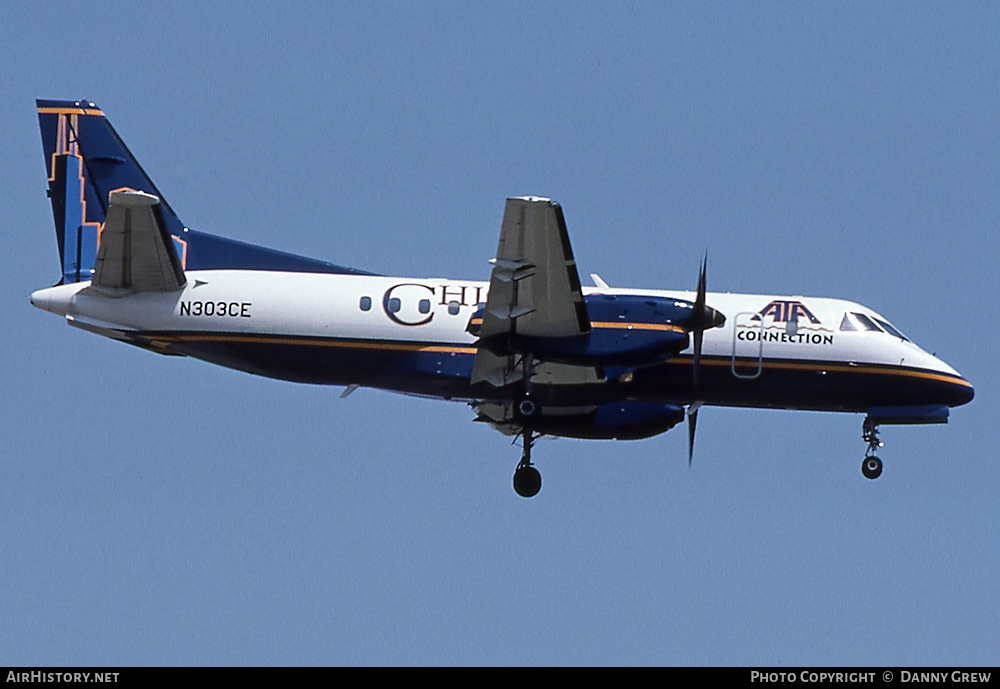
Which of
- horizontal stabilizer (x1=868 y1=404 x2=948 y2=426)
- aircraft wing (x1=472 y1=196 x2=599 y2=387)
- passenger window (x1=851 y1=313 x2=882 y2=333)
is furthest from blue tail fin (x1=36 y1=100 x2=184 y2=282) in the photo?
horizontal stabilizer (x1=868 y1=404 x2=948 y2=426)

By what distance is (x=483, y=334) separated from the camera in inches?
1030

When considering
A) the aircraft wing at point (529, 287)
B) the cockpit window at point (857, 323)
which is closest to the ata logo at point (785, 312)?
the cockpit window at point (857, 323)

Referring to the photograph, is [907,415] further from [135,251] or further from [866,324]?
[135,251]

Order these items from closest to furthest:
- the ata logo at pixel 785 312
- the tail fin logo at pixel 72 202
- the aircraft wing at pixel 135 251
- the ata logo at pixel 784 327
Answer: the aircraft wing at pixel 135 251 → the ata logo at pixel 784 327 → the ata logo at pixel 785 312 → the tail fin logo at pixel 72 202

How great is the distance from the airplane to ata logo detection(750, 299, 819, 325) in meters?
0.03

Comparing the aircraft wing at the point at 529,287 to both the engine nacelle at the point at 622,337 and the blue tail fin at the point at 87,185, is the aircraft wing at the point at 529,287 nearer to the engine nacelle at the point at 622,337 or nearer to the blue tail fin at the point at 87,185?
the engine nacelle at the point at 622,337

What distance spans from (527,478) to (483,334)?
Answer: 3205mm

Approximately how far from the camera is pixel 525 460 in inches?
1094

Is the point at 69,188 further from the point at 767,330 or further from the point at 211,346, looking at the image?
the point at 767,330

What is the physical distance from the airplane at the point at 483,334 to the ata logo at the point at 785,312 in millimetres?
31

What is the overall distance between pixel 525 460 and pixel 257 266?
656cm

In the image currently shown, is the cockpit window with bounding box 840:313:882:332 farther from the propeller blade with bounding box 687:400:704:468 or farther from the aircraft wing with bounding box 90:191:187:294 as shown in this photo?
the aircraft wing with bounding box 90:191:187:294

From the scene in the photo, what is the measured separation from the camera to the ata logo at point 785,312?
94.7ft
